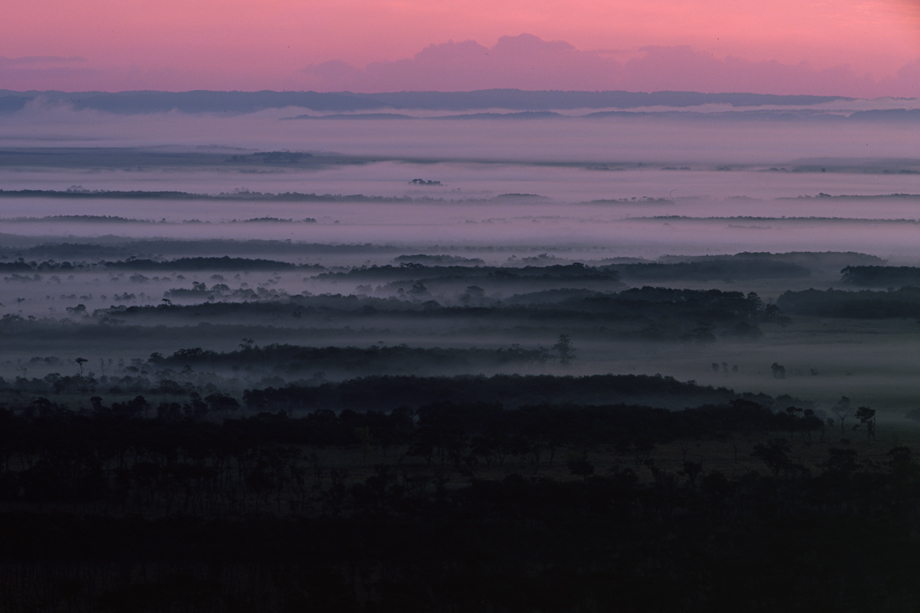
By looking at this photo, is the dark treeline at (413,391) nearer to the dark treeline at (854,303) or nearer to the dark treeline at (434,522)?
the dark treeline at (434,522)

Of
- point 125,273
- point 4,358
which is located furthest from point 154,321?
point 125,273

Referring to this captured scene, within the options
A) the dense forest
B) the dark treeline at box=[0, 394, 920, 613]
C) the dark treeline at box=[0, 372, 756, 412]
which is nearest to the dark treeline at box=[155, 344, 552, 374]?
the dense forest

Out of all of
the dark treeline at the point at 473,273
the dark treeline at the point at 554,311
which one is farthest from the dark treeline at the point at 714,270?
the dark treeline at the point at 554,311

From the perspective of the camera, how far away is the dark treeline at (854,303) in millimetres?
87188

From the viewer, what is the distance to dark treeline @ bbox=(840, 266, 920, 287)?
106m

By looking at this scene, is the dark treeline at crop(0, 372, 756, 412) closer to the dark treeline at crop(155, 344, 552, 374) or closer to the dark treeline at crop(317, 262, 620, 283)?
the dark treeline at crop(155, 344, 552, 374)

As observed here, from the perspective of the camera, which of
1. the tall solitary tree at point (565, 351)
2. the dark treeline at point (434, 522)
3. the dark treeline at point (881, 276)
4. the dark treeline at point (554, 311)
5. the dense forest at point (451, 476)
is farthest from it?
the dark treeline at point (881, 276)

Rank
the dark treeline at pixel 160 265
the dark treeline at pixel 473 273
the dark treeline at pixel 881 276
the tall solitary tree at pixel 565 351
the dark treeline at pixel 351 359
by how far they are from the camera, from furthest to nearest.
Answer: the dark treeline at pixel 160 265, the dark treeline at pixel 881 276, the dark treeline at pixel 473 273, the tall solitary tree at pixel 565 351, the dark treeline at pixel 351 359

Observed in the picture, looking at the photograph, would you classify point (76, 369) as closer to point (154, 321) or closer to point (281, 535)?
point (154, 321)

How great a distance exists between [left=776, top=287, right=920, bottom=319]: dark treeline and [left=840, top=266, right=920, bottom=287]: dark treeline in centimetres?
842

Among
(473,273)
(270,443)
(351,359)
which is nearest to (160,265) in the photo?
(473,273)

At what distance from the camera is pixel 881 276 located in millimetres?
109375

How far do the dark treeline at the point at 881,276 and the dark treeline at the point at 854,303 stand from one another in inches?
332

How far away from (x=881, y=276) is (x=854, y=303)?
2269cm
